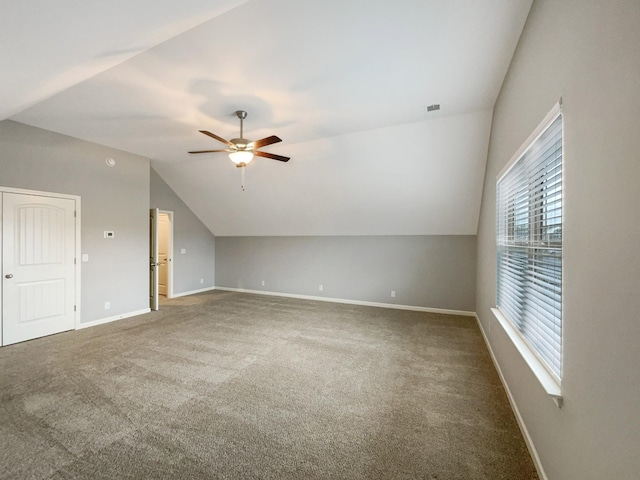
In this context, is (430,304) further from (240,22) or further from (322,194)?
(240,22)

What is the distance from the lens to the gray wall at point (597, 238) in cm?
91

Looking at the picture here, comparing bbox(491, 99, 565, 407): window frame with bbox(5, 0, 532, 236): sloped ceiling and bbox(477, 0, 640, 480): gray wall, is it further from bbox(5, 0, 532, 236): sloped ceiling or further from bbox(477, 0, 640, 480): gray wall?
bbox(5, 0, 532, 236): sloped ceiling

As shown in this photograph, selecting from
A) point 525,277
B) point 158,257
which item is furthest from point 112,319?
point 525,277

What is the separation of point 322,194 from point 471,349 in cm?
342

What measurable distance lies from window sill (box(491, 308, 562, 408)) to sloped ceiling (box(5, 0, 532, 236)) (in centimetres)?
238

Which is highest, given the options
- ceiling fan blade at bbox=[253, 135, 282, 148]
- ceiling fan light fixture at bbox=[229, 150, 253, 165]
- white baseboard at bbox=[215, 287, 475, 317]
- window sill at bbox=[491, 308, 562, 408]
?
ceiling fan blade at bbox=[253, 135, 282, 148]

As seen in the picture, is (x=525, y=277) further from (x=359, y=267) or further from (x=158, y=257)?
(x=158, y=257)

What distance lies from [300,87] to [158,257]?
5.82m

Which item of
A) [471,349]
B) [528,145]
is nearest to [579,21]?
[528,145]

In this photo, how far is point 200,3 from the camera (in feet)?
5.52

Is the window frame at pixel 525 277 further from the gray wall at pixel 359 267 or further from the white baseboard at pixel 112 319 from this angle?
the white baseboard at pixel 112 319

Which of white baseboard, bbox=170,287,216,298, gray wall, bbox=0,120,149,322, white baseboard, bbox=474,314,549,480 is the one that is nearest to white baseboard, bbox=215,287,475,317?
white baseboard, bbox=170,287,216,298

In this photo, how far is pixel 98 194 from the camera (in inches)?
176

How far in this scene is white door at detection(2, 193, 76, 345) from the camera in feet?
11.8
